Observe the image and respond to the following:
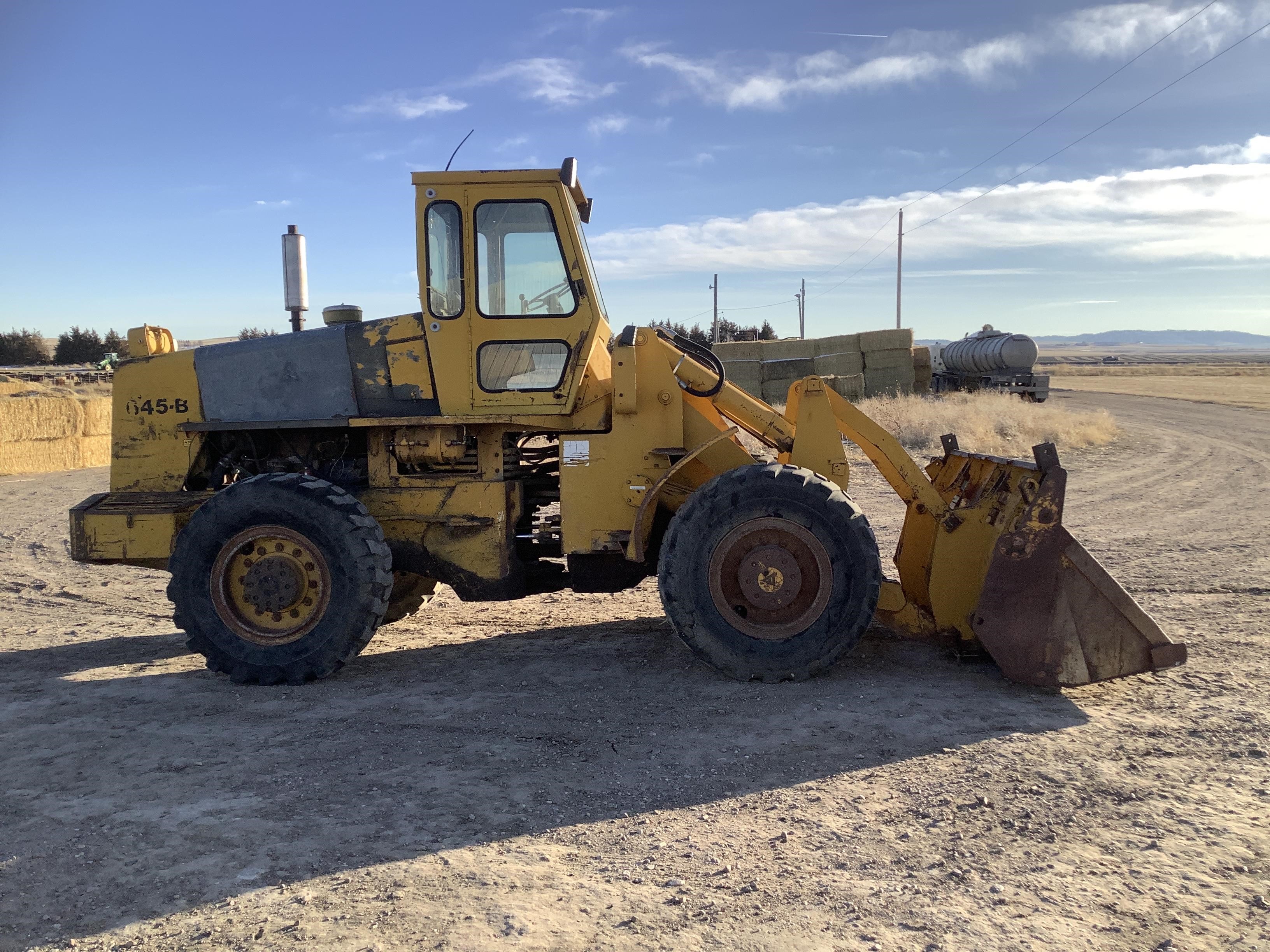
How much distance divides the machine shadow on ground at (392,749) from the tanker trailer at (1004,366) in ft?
94.6

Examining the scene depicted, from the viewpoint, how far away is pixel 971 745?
451 cm

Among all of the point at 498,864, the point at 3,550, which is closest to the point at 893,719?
the point at 498,864

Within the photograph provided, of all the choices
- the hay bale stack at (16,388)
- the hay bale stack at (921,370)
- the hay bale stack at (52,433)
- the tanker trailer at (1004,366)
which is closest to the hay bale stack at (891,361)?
the hay bale stack at (921,370)

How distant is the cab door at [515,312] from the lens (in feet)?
19.6

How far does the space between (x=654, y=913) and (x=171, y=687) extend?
157 inches

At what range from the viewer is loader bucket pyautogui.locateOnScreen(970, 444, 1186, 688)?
16.6ft

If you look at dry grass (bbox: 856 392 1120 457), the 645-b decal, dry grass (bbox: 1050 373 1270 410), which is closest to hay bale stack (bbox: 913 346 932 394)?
dry grass (bbox: 856 392 1120 457)

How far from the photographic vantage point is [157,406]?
6293 millimetres

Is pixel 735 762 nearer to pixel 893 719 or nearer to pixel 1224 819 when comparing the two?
pixel 893 719

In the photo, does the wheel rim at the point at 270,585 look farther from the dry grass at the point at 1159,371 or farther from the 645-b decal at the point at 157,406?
the dry grass at the point at 1159,371

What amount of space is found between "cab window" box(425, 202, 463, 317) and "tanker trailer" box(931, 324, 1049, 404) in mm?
28642

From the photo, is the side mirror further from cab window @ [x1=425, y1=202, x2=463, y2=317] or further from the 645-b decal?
the 645-b decal

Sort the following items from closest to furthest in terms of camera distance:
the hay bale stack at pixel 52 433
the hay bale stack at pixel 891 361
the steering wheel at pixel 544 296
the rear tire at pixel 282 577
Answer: the rear tire at pixel 282 577 → the steering wheel at pixel 544 296 → the hay bale stack at pixel 52 433 → the hay bale stack at pixel 891 361

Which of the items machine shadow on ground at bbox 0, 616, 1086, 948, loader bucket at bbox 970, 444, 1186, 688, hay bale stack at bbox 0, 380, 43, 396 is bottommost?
machine shadow on ground at bbox 0, 616, 1086, 948
